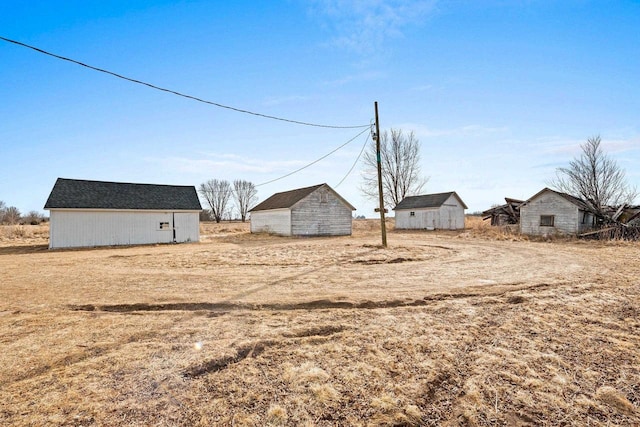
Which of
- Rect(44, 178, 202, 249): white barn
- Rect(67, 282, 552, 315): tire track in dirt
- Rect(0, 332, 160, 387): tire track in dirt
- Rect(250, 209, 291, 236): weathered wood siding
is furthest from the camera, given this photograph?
Rect(250, 209, 291, 236): weathered wood siding

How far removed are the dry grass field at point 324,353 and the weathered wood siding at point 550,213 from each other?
18.2m

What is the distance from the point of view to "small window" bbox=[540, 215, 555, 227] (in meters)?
25.3

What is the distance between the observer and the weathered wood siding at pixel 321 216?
2880cm

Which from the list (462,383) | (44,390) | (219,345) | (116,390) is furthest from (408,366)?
(44,390)

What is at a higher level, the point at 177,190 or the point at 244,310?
the point at 177,190

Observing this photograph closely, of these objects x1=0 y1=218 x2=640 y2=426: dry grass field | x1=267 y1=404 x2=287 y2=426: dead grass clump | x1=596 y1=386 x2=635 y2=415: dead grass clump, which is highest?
x1=0 y1=218 x2=640 y2=426: dry grass field

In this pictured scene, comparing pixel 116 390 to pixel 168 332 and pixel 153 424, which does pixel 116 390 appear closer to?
pixel 153 424

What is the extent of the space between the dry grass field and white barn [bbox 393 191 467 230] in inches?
1103

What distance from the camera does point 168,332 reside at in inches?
202

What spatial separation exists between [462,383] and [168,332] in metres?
4.08

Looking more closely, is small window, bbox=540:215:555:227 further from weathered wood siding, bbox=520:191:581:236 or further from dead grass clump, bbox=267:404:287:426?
dead grass clump, bbox=267:404:287:426

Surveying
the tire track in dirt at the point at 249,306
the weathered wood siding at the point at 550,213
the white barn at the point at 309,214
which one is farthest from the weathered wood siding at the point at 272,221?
the tire track in dirt at the point at 249,306

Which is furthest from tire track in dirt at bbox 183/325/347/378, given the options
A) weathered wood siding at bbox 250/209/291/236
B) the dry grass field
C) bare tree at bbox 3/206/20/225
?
bare tree at bbox 3/206/20/225

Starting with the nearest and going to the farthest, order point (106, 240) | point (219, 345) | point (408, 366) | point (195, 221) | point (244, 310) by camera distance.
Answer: point (408, 366)
point (219, 345)
point (244, 310)
point (106, 240)
point (195, 221)
